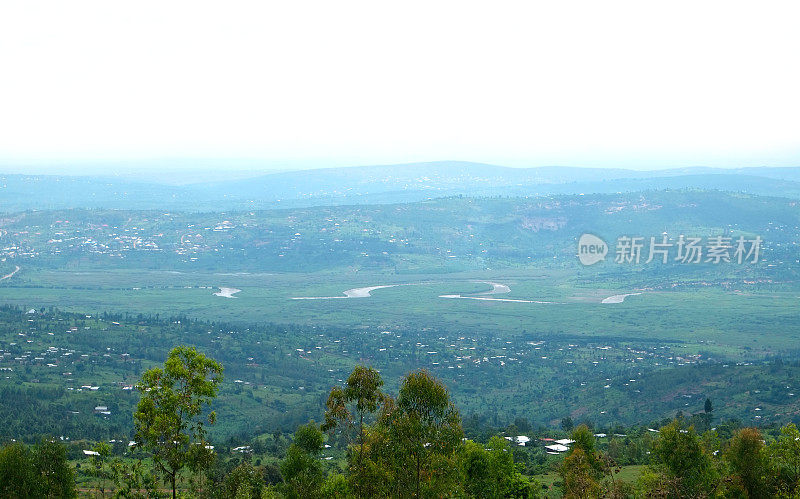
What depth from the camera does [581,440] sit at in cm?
3781

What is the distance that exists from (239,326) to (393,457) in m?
91.9

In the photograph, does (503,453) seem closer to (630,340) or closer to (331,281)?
(630,340)

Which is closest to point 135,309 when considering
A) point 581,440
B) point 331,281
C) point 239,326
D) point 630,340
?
point 239,326

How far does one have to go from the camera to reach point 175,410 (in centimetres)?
2252

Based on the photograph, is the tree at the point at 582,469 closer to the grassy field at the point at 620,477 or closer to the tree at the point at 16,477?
the grassy field at the point at 620,477

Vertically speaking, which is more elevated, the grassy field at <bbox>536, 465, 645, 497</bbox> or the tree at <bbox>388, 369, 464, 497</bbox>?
the tree at <bbox>388, 369, 464, 497</bbox>

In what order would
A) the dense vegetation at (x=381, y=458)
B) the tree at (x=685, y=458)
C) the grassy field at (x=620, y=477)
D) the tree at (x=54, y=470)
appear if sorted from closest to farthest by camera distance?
the dense vegetation at (x=381, y=458) → the tree at (x=54, y=470) → the tree at (x=685, y=458) → the grassy field at (x=620, y=477)

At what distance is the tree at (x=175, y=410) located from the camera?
22188 mm

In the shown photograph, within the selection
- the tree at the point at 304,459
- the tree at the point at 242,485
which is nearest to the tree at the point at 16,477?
the tree at the point at 242,485

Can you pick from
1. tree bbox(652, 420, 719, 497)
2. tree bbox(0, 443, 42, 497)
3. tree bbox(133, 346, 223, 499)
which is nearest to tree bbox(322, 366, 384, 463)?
tree bbox(133, 346, 223, 499)

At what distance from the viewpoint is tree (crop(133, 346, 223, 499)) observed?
22.2 metres

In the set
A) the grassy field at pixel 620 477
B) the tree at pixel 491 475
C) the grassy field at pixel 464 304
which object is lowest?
the grassy field at pixel 464 304

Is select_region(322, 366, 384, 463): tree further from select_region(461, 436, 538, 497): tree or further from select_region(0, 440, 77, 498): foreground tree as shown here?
select_region(0, 440, 77, 498): foreground tree

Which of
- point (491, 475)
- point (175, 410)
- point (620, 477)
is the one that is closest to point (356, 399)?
point (175, 410)
